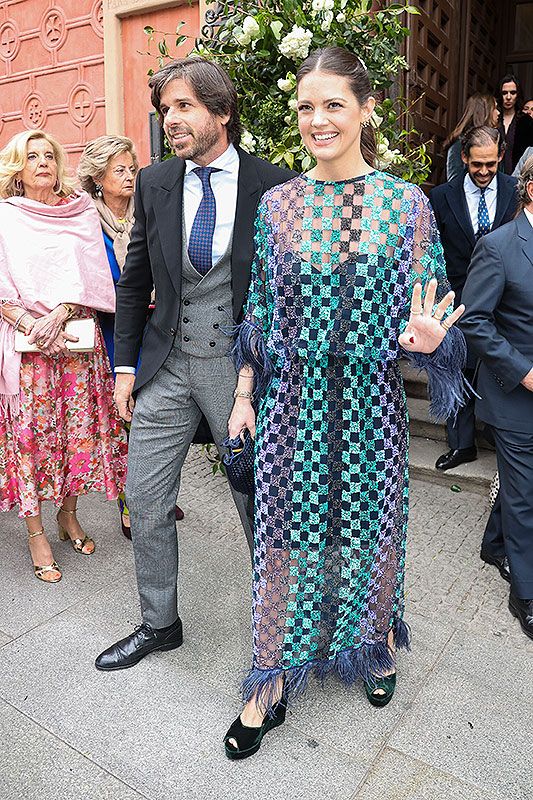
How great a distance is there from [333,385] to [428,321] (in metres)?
0.34

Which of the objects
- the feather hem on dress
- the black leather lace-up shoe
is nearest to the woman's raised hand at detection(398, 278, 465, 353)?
the feather hem on dress

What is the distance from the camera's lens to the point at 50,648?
2818 mm

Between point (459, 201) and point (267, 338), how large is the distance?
8.87 ft

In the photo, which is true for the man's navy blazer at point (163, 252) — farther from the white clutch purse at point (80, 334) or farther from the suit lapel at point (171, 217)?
the white clutch purse at point (80, 334)

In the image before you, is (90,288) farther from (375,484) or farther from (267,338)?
(375,484)

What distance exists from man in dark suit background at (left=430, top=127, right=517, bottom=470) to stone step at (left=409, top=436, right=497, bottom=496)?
6 cm

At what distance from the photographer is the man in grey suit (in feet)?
7.62

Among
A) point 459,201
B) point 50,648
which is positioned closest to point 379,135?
point 459,201

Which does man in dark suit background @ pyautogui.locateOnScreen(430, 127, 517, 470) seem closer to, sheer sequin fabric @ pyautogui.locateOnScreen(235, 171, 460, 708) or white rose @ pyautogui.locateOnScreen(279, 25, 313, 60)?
white rose @ pyautogui.locateOnScreen(279, 25, 313, 60)

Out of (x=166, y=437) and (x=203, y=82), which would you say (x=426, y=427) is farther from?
(x=203, y=82)

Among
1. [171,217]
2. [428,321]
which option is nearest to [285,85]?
[171,217]

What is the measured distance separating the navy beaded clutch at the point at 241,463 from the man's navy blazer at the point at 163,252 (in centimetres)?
40

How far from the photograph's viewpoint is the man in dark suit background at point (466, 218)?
4410mm

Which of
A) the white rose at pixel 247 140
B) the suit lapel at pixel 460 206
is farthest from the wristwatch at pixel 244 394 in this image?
the suit lapel at pixel 460 206
